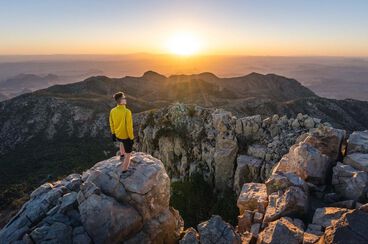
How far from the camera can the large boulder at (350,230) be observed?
43.4ft

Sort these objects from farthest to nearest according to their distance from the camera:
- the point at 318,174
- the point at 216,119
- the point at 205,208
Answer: the point at 216,119
the point at 205,208
the point at 318,174

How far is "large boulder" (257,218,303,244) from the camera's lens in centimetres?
1488

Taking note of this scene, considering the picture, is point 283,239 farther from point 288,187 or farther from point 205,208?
point 205,208

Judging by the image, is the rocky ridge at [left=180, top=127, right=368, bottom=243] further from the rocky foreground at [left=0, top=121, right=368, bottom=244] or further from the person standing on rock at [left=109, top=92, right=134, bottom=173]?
the person standing on rock at [left=109, top=92, right=134, bottom=173]

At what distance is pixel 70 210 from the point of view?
16531mm

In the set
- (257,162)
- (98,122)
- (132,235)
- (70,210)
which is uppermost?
(70,210)

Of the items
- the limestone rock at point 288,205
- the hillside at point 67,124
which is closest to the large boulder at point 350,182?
the limestone rock at point 288,205

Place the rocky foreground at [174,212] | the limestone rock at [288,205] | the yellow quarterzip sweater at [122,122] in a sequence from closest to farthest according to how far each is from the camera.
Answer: the rocky foreground at [174,212] < the limestone rock at [288,205] < the yellow quarterzip sweater at [122,122]

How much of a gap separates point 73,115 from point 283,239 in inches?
4113

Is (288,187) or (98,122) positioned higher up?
(288,187)

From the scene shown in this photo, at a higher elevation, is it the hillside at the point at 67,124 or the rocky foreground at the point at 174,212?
the rocky foreground at the point at 174,212

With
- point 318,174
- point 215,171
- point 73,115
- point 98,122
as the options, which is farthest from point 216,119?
point 73,115

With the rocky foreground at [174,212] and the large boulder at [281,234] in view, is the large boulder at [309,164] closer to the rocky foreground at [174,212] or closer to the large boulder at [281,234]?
the rocky foreground at [174,212]

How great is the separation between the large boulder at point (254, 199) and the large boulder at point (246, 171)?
11.3m
